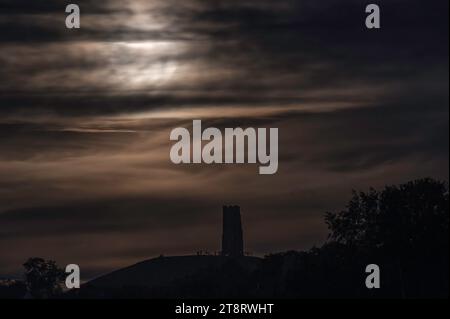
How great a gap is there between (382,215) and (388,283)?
486 inches

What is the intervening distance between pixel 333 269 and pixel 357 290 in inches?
221

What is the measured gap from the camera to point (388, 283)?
13350 cm
